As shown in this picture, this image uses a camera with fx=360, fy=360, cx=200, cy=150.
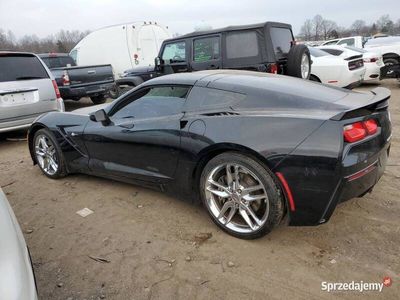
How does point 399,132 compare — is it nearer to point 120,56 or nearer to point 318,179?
point 318,179

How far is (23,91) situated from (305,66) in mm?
5424

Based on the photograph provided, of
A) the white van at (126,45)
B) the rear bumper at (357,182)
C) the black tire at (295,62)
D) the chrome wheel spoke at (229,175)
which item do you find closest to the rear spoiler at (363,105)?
the rear bumper at (357,182)

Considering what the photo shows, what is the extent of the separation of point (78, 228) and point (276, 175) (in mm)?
1958

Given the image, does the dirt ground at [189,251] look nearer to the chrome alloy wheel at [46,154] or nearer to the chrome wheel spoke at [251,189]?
the chrome wheel spoke at [251,189]

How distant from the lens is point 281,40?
23.7ft

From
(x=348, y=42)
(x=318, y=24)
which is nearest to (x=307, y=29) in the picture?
(x=318, y=24)

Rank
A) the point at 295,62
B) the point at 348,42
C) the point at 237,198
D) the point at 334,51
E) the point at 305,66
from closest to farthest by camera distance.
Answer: the point at 237,198, the point at 295,62, the point at 305,66, the point at 334,51, the point at 348,42

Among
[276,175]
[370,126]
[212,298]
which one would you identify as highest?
[370,126]

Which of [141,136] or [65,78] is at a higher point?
[65,78]

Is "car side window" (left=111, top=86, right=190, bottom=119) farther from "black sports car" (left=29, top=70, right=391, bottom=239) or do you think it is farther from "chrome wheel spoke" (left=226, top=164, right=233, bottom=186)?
"chrome wheel spoke" (left=226, top=164, right=233, bottom=186)

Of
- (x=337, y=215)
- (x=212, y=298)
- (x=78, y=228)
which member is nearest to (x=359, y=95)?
(x=337, y=215)

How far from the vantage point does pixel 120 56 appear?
13.3 m

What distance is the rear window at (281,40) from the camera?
7.00m

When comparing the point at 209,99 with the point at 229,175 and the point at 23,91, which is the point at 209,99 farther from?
the point at 23,91
